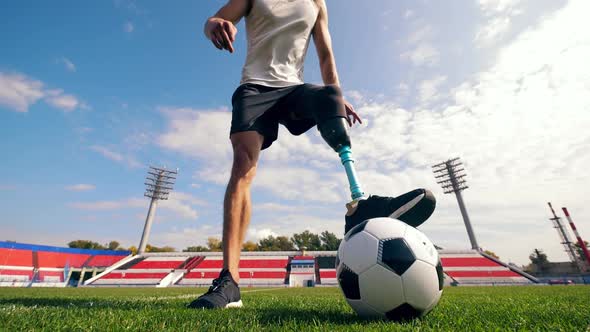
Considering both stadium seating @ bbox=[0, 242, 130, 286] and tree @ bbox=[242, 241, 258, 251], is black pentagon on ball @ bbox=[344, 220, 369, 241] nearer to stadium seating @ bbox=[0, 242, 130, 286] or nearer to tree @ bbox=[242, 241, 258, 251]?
stadium seating @ bbox=[0, 242, 130, 286]

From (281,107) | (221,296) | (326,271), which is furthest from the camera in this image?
(326,271)

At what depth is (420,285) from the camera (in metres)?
1.51

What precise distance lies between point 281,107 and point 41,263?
47.8m

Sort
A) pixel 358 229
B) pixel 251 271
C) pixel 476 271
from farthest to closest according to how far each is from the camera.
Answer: pixel 251 271 → pixel 476 271 → pixel 358 229

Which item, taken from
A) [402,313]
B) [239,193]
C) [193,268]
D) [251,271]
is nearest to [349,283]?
[402,313]

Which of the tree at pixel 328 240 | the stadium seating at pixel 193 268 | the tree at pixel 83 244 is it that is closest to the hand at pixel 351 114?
the stadium seating at pixel 193 268

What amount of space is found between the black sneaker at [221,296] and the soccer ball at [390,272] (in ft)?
2.77

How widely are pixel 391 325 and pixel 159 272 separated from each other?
41.0 m

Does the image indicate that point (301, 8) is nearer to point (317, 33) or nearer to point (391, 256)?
point (317, 33)

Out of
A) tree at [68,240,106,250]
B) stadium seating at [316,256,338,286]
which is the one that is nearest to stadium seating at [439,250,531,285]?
stadium seating at [316,256,338,286]

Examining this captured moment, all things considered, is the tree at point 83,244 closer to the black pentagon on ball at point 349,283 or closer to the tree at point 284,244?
the tree at point 284,244

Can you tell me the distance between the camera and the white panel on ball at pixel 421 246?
159cm

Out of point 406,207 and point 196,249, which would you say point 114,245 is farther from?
point 406,207

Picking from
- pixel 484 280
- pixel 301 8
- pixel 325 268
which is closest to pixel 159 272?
pixel 325 268
